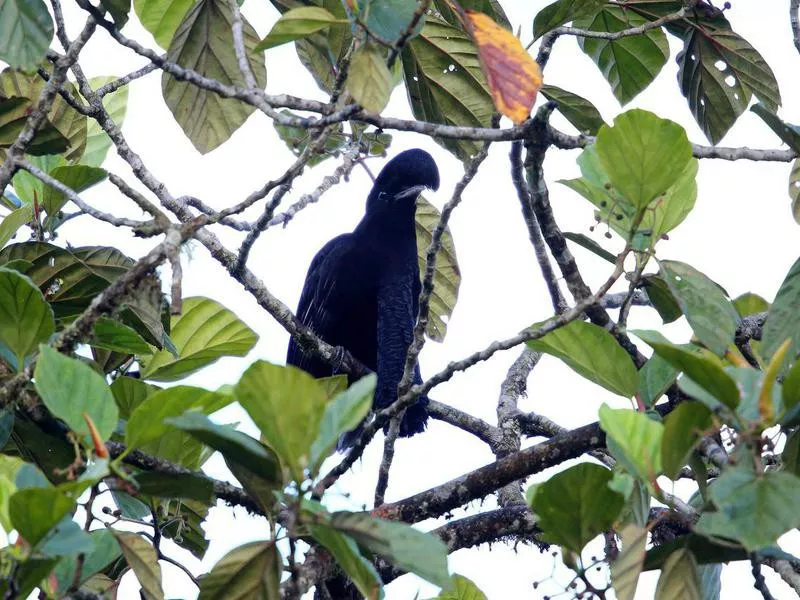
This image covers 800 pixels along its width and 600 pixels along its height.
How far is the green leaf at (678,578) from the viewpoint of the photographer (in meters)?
1.76

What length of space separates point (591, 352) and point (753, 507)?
0.59 meters

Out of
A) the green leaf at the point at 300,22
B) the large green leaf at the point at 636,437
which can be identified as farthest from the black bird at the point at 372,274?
the large green leaf at the point at 636,437

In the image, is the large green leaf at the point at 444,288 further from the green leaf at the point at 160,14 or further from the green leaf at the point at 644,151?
the green leaf at the point at 644,151

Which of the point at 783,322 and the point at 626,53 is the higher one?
the point at 626,53

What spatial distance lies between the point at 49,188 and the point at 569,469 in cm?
160

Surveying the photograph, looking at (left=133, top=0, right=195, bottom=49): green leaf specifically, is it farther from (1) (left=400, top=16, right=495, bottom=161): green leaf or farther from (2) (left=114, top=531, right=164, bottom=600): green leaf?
(2) (left=114, top=531, right=164, bottom=600): green leaf

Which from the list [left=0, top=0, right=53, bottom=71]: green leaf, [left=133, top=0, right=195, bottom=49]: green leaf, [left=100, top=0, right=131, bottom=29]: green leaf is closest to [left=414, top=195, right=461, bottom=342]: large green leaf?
[left=133, top=0, right=195, bottom=49]: green leaf

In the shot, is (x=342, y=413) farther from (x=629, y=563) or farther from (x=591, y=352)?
(x=591, y=352)

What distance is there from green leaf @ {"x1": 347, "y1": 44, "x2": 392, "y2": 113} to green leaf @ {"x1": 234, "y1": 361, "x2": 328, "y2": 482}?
0.78 m

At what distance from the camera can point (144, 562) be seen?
6.07 feet

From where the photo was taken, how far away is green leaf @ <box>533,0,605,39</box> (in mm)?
2594

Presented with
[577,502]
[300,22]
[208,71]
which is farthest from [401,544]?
[208,71]

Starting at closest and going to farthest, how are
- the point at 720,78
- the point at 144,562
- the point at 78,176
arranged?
the point at 144,562 < the point at 78,176 < the point at 720,78

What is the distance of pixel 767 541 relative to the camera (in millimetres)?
1481
